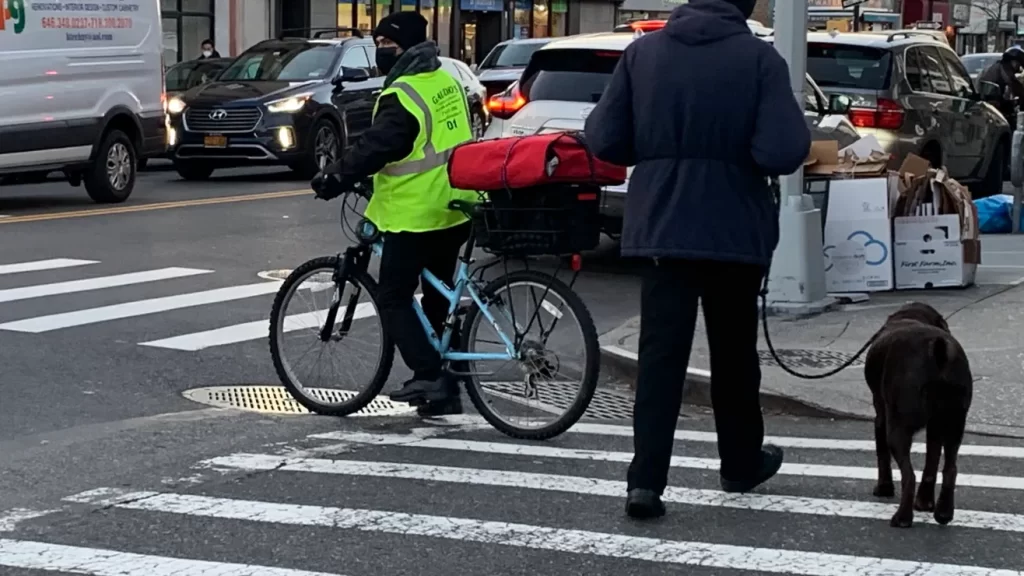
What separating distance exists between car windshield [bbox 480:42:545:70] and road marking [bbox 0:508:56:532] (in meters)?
23.7

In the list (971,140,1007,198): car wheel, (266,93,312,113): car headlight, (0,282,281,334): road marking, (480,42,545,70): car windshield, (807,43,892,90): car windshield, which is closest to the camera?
(0,282,281,334): road marking

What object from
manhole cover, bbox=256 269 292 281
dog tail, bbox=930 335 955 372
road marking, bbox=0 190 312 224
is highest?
dog tail, bbox=930 335 955 372

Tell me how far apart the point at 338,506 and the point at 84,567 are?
1.09 m

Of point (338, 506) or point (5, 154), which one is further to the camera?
point (5, 154)

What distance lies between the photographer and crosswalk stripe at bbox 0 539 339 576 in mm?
5273

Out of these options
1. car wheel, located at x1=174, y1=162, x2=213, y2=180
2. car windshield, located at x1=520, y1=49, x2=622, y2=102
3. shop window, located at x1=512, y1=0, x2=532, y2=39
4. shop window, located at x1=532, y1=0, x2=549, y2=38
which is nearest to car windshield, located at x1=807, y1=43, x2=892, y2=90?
car windshield, located at x1=520, y1=49, x2=622, y2=102

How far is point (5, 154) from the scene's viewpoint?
16.8 m

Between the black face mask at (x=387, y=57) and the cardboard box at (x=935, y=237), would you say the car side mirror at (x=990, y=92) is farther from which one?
the black face mask at (x=387, y=57)

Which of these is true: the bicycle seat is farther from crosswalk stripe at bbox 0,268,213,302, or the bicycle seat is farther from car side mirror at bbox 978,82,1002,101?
car side mirror at bbox 978,82,1002,101

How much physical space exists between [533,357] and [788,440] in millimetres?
1227

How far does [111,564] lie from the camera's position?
5.36 meters

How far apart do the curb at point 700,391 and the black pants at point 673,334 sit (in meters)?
1.92

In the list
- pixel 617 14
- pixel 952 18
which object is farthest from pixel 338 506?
pixel 952 18

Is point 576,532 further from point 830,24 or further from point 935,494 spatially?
point 830,24
